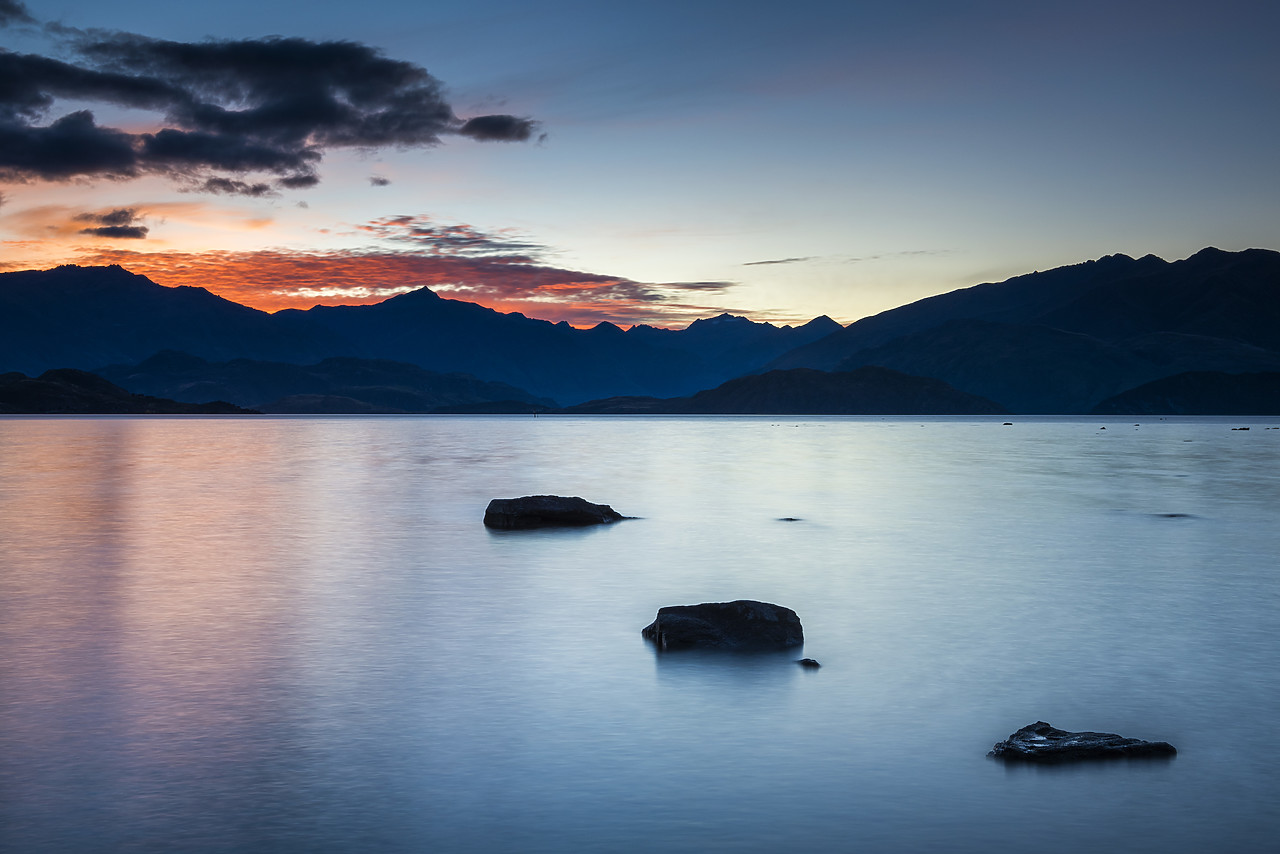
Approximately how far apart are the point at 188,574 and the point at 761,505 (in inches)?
982

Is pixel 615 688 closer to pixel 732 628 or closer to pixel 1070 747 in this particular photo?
pixel 732 628

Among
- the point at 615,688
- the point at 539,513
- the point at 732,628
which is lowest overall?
the point at 615,688

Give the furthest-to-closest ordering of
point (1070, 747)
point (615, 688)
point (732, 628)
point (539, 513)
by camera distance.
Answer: point (539, 513)
point (732, 628)
point (615, 688)
point (1070, 747)

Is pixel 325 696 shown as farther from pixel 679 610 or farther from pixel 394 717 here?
pixel 679 610

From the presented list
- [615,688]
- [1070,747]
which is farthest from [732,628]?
[1070,747]

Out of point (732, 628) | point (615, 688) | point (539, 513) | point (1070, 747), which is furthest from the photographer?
point (539, 513)

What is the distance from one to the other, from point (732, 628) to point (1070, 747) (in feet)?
20.6

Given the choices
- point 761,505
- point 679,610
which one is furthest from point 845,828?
point 761,505

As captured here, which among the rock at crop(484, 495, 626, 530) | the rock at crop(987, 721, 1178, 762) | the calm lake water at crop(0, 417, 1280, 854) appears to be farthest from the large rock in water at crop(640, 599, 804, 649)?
the rock at crop(484, 495, 626, 530)

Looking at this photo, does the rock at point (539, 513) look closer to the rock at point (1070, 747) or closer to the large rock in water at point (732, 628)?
the large rock in water at point (732, 628)

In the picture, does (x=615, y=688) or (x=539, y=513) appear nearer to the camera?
(x=615, y=688)

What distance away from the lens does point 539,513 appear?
33.3m

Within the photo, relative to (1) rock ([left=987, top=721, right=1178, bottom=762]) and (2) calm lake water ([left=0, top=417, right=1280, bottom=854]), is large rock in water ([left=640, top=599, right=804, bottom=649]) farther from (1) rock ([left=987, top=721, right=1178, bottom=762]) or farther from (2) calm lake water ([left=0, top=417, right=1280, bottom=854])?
(1) rock ([left=987, top=721, right=1178, bottom=762])

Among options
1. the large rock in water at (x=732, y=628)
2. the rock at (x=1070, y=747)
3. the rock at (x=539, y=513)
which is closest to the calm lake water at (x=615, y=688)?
the rock at (x=1070, y=747)
